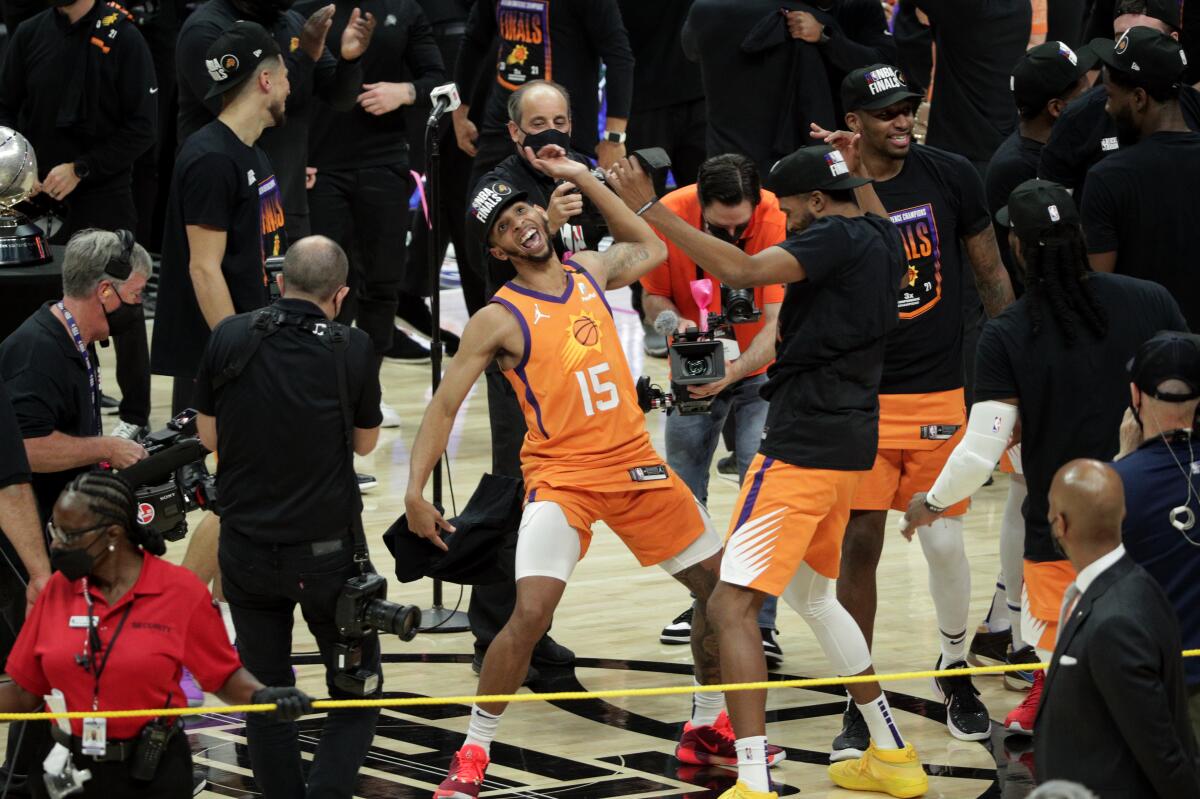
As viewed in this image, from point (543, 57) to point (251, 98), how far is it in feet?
9.10

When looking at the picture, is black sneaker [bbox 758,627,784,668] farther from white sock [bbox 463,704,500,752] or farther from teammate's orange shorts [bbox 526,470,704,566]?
white sock [bbox 463,704,500,752]

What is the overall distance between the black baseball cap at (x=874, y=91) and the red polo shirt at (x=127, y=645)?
301 cm

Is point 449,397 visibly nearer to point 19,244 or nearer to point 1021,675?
point 1021,675

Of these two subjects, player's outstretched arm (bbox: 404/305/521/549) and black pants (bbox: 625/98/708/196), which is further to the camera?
→ black pants (bbox: 625/98/708/196)

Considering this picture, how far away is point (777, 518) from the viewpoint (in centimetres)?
569

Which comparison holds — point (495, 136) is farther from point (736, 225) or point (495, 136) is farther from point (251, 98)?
point (736, 225)

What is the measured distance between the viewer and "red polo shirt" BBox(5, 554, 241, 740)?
180 inches

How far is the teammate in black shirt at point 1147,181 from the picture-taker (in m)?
6.29

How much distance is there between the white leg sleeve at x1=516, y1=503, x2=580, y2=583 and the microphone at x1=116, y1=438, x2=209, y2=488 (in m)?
1.07

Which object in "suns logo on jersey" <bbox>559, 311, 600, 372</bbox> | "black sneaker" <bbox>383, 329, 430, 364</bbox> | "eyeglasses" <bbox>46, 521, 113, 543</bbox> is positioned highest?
"eyeglasses" <bbox>46, 521, 113, 543</bbox>

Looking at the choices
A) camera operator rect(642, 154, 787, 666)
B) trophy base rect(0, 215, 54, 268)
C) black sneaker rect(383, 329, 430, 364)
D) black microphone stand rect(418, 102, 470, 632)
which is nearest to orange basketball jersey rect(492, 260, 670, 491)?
camera operator rect(642, 154, 787, 666)

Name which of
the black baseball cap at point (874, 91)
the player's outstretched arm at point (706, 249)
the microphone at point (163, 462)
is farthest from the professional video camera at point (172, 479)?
the black baseball cap at point (874, 91)

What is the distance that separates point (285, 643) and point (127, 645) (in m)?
1.11

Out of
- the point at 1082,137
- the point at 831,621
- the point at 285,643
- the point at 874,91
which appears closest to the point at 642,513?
the point at 831,621
